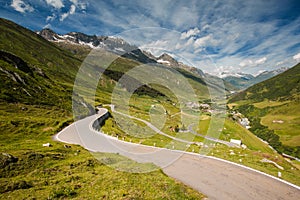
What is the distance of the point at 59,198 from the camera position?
14.0 meters

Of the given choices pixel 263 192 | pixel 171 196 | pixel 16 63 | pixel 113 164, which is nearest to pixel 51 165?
pixel 113 164

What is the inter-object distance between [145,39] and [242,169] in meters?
20.3

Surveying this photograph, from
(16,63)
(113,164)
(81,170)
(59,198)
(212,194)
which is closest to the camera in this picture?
(59,198)

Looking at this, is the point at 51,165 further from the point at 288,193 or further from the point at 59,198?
the point at 288,193

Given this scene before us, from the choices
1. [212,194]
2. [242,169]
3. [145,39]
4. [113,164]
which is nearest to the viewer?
[212,194]

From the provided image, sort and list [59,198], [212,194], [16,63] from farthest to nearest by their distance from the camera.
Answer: [16,63]
[212,194]
[59,198]

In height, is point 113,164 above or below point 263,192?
below

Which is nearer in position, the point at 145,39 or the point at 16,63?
the point at 145,39

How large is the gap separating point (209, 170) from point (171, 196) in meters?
11.2

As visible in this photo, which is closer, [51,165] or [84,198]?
[84,198]

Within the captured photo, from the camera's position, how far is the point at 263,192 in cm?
1856

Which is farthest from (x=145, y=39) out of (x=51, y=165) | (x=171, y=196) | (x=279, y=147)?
(x=279, y=147)

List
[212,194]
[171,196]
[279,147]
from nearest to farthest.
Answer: [171,196] < [212,194] < [279,147]

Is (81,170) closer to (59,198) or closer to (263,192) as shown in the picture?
(59,198)
